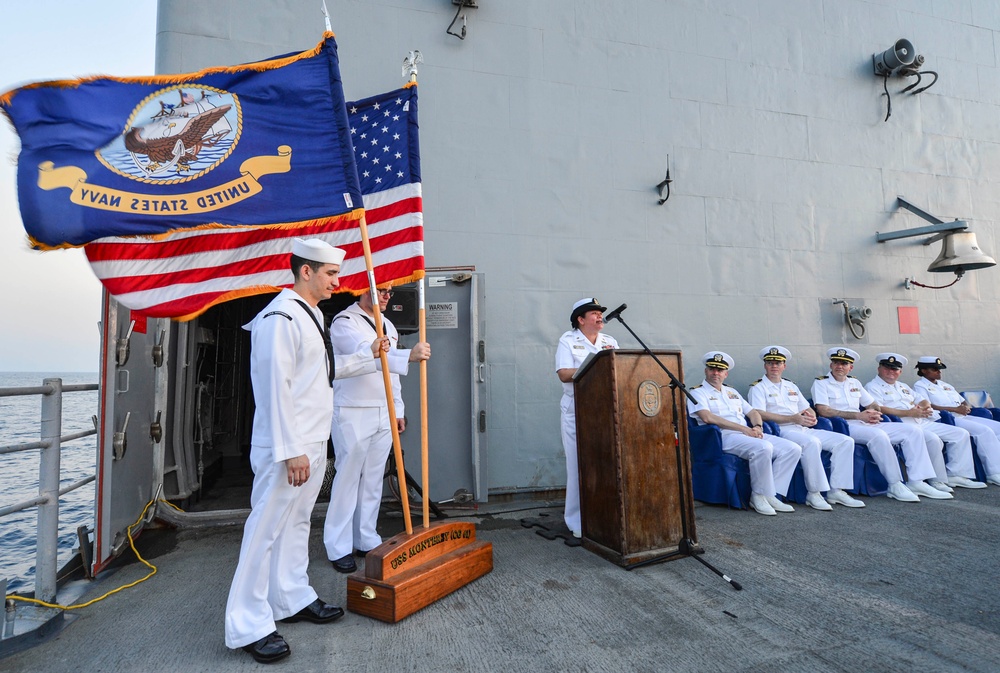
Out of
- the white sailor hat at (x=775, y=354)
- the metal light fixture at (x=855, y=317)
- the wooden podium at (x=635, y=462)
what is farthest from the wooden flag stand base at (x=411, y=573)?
the metal light fixture at (x=855, y=317)

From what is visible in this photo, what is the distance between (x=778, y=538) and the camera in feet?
11.5

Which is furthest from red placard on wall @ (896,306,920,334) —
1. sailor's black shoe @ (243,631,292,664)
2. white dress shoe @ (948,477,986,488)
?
sailor's black shoe @ (243,631,292,664)

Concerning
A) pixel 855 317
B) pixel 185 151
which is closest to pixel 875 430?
pixel 855 317

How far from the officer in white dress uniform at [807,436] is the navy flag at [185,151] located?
408 centimetres

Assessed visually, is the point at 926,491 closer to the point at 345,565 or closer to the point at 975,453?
the point at 975,453

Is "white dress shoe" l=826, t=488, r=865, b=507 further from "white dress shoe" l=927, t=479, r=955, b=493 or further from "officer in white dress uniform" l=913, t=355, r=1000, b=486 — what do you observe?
"officer in white dress uniform" l=913, t=355, r=1000, b=486

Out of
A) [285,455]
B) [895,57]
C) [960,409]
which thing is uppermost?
[895,57]

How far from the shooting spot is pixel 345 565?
9.95 ft

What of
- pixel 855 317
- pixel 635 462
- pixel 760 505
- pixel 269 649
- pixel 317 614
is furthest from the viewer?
pixel 855 317

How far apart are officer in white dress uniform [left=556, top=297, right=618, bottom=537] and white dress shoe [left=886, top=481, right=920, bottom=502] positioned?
3119 millimetres

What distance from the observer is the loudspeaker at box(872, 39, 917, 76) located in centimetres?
620

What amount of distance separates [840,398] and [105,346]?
601 centimetres

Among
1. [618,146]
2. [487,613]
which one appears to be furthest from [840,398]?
[487,613]

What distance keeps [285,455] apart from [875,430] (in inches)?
199
